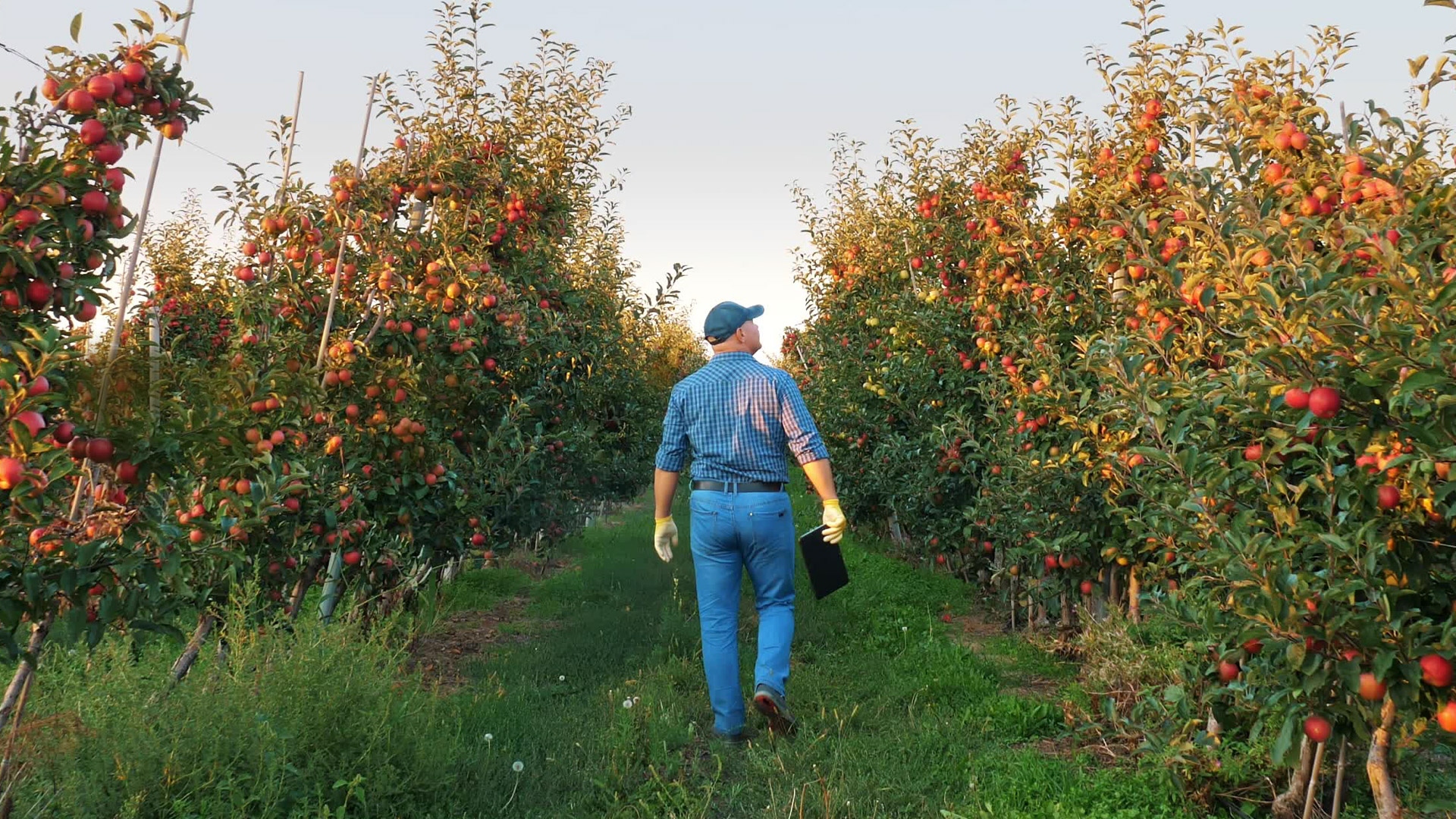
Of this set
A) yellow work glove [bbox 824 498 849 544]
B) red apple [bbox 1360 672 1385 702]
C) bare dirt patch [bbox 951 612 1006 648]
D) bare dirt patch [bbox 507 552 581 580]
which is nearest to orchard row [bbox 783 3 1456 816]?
red apple [bbox 1360 672 1385 702]

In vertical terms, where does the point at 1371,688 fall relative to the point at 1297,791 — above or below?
above

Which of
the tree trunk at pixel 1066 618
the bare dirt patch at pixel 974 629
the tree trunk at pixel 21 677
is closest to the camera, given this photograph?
the tree trunk at pixel 21 677

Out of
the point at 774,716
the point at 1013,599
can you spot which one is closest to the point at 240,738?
the point at 774,716

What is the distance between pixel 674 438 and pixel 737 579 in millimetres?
799

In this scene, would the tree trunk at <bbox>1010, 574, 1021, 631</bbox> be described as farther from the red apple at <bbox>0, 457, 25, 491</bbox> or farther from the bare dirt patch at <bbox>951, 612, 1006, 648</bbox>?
the red apple at <bbox>0, 457, 25, 491</bbox>

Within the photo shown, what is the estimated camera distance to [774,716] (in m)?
4.36

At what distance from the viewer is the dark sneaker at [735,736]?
4406 mm

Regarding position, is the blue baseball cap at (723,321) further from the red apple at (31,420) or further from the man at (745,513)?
the red apple at (31,420)

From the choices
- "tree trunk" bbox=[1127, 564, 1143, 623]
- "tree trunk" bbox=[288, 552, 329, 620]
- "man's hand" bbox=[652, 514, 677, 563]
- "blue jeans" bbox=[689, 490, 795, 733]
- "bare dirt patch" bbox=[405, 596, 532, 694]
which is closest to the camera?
"blue jeans" bbox=[689, 490, 795, 733]

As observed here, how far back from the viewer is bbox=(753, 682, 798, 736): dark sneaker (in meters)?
4.32

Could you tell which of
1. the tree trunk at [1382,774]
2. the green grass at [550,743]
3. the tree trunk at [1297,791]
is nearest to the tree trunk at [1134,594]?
the green grass at [550,743]

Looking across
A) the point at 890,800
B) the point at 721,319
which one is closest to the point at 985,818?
the point at 890,800

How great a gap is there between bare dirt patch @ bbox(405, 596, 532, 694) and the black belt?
207 centimetres

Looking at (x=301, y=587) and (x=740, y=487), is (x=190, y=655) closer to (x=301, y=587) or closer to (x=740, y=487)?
(x=301, y=587)
